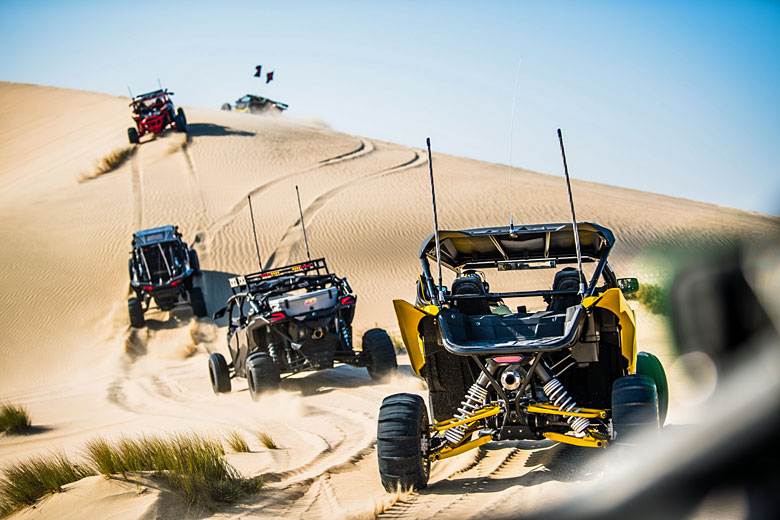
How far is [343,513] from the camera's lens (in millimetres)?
4289

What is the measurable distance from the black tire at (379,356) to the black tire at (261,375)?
1396 millimetres

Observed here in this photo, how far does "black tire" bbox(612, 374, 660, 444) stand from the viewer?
13.1 feet

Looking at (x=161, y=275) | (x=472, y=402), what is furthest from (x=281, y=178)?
(x=472, y=402)

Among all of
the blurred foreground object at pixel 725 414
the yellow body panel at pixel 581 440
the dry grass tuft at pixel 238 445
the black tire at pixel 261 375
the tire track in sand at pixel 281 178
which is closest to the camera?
the blurred foreground object at pixel 725 414

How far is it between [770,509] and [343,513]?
12.3ft

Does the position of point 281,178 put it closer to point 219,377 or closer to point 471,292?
point 219,377

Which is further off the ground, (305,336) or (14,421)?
(305,336)

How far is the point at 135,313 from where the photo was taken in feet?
62.3

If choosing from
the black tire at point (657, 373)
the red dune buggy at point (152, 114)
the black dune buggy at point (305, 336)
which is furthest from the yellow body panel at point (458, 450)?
the red dune buggy at point (152, 114)

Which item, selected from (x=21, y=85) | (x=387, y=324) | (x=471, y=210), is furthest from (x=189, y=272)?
(x=21, y=85)

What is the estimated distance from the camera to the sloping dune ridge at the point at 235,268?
4.82 m

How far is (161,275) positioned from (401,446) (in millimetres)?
16746

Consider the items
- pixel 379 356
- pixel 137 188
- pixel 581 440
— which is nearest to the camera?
pixel 581 440

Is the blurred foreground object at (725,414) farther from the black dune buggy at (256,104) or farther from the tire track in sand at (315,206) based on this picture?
the black dune buggy at (256,104)
